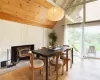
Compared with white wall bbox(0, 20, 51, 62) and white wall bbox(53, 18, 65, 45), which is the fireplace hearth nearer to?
white wall bbox(0, 20, 51, 62)

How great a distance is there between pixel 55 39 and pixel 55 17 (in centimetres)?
303

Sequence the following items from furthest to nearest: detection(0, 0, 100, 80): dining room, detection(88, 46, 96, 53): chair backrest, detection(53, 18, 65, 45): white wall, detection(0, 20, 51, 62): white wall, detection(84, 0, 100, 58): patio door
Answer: detection(53, 18, 65, 45): white wall < detection(88, 46, 96, 53): chair backrest < detection(84, 0, 100, 58): patio door < detection(0, 20, 51, 62): white wall < detection(0, 0, 100, 80): dining room

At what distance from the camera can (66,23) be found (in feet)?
17.7

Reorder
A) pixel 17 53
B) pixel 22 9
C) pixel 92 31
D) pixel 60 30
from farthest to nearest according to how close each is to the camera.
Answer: pixel 60 30 → pixel 92 31 → pixel 17 53 → pixel 22 9

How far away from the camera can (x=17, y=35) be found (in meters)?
3.83

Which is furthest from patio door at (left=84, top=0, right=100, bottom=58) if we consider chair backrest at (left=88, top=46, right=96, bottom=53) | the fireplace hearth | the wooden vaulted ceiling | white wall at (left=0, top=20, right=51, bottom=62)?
the fireplace hearth

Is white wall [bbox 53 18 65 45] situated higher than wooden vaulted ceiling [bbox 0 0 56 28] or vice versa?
wooden vaulted ceiling [bbox 0 0 56 28]

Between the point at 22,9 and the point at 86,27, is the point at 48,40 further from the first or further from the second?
the point at 22,9

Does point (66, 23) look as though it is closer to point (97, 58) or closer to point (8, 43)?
point (97, 58)

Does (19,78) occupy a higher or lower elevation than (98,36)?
lower

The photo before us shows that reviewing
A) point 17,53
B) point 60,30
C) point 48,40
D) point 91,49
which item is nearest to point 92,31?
point 91,49

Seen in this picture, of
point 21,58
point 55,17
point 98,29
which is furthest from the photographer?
point 98,29

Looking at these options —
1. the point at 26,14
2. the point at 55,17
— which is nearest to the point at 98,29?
the point at 55,17

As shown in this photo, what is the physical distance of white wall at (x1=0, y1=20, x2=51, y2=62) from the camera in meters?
3.36
